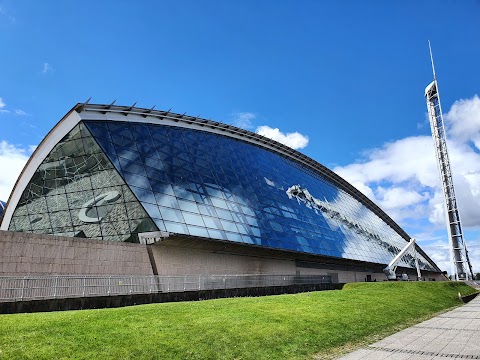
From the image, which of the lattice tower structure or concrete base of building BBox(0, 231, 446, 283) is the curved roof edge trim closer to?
concrete base of building BBox(0, 231, 446, 283)

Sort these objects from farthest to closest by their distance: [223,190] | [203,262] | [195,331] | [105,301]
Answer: [223,190] < [203,262] < [105,301] < [195,331]

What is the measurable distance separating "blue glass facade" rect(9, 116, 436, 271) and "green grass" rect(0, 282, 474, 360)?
1187cm

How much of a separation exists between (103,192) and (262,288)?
12.6m

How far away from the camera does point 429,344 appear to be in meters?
12.9

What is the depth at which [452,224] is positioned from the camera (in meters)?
83.3

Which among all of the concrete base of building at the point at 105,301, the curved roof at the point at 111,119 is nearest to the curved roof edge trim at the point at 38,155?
the curved roof at the point at 111,119

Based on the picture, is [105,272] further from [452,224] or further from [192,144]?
[452,224]

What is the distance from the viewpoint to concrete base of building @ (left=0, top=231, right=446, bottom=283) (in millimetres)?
18312

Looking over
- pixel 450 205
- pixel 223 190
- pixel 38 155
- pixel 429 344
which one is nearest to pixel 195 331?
pixel 429 344

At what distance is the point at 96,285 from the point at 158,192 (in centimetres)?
996

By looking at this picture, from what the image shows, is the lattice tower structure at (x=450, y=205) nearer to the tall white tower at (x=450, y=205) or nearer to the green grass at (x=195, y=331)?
the tall white tower at (x=450, y=205)

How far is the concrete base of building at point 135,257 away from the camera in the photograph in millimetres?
18312

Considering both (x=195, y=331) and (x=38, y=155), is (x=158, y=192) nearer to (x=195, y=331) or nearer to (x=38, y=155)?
(x=38, y=155)

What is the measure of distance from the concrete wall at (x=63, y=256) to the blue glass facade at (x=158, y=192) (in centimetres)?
287
